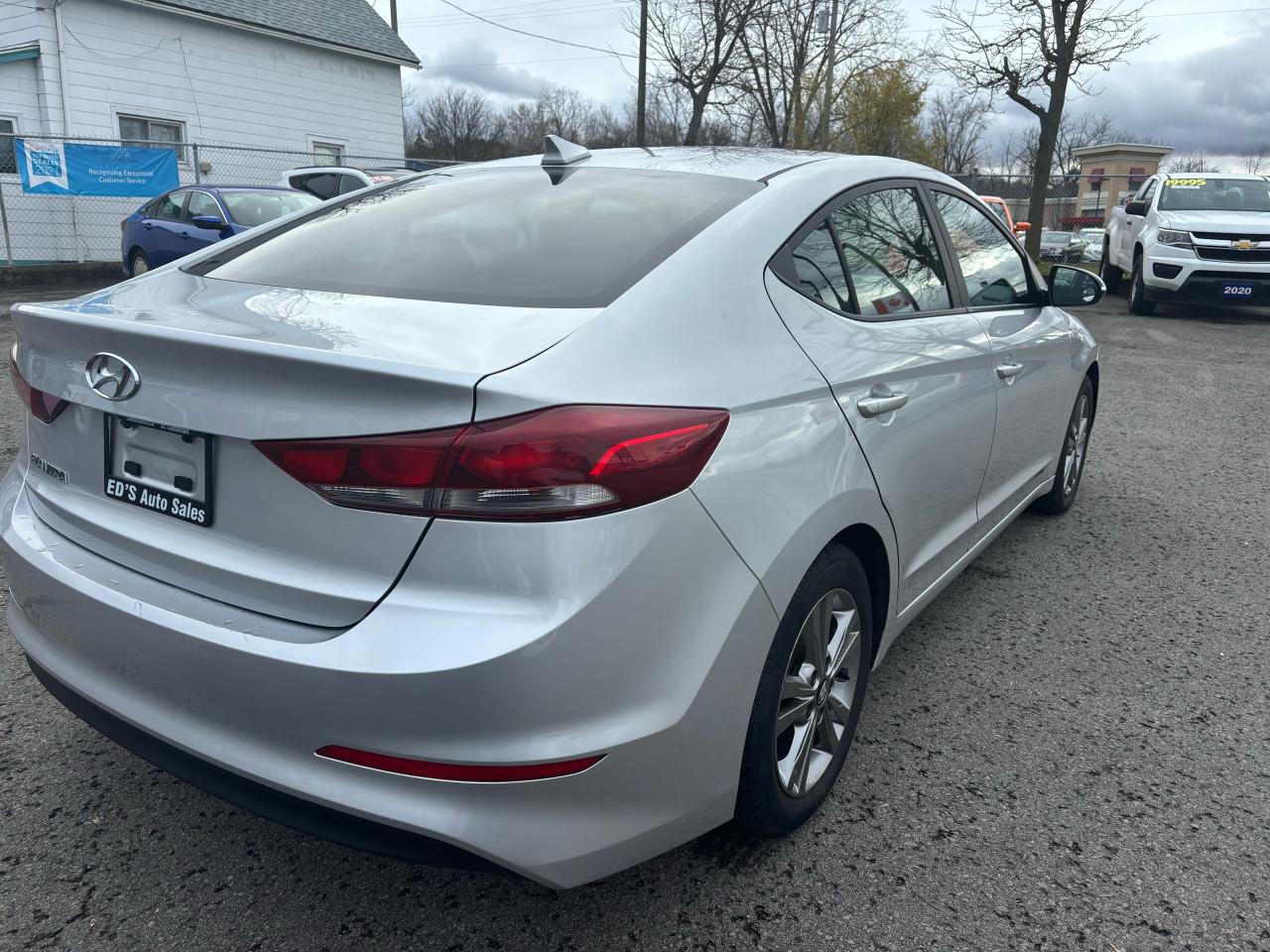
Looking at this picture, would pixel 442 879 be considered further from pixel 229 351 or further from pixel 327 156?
pixel 327 156

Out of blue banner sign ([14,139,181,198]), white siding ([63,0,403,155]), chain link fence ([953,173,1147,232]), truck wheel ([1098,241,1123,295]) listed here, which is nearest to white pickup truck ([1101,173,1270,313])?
truck wheel ([1098,241,1123,295])

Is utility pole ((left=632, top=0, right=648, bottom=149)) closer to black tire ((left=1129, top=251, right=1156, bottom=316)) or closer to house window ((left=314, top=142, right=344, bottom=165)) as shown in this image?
house window ((left=314, top=142, right=344, bottom=165))

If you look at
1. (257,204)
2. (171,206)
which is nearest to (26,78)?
(171,206)

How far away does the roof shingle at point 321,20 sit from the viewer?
1870 centimetres

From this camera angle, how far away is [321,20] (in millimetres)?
21266

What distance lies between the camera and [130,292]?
233 cm

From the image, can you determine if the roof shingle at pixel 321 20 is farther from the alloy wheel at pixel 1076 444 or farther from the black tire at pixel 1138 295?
the alloy wheel at pixel 1076 444

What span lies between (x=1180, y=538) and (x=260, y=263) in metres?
4.17

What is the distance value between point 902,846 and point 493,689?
1.28m

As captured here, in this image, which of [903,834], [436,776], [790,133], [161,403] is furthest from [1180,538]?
[790,133]

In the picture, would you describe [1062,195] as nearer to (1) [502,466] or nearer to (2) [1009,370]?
(2) [1009,370]

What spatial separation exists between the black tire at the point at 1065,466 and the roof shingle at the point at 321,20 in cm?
1800

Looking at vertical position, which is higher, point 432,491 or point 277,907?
point 432,491

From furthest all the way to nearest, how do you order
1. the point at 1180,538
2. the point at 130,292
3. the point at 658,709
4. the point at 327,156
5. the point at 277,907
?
1. the point at 327,156
2. the point at 1180,538
3. the point at 130,292
4. the point at 277,907
5. the point at 658,709
